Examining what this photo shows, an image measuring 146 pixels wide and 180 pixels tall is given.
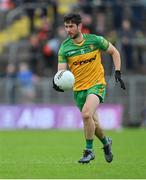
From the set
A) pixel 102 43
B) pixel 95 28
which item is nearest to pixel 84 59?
pixel 102 43

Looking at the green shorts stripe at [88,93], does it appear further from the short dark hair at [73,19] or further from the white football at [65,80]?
the short dark hair at [73,19]

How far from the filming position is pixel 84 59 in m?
12.5

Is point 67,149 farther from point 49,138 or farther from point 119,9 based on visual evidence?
point 119,9

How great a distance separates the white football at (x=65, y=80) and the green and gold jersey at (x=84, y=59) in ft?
1.19

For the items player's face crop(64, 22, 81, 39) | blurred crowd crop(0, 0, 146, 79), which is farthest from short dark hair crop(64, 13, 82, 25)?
blurred crowd crop(0, 0, 146, 79)

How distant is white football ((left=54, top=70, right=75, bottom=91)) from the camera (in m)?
12.1

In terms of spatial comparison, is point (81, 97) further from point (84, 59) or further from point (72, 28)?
point (72, 28)

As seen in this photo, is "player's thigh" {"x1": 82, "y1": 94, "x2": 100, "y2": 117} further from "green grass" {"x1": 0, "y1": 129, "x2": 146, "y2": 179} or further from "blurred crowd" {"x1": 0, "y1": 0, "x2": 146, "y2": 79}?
"blurred crowd" {"x1": 0, "y1": 0, "x2": 146, "y2": 79}

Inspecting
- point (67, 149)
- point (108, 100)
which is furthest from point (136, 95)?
point (67, 149)

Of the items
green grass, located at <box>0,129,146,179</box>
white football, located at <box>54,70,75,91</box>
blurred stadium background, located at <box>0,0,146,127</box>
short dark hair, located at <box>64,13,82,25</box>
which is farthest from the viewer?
blurred stadium background, located at <box>0,0,146,127</box>

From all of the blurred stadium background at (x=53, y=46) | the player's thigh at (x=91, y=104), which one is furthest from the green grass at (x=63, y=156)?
the blurred stadium background at (x=53, y=46)

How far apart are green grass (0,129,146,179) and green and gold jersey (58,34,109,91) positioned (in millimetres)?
1405

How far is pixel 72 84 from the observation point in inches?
477

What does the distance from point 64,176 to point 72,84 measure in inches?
87.5
